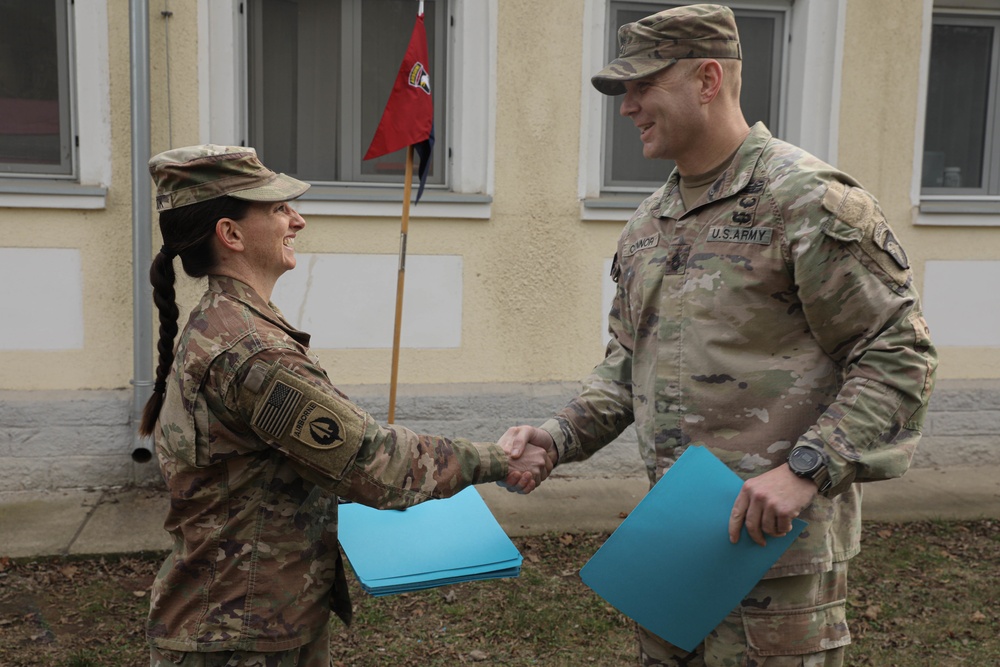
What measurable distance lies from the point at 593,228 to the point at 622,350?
141 inches

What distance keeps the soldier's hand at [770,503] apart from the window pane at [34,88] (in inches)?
201

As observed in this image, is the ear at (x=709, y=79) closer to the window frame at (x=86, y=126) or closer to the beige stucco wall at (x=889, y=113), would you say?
the window frame at (x=86, y=126)

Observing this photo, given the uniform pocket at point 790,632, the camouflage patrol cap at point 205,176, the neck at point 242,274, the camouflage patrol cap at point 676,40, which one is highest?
the camouflage patrol cap at point 676,40

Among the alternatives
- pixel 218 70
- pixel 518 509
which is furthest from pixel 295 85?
pixel 518 509

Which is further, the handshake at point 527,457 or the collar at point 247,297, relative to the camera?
the handshake at point 527,457

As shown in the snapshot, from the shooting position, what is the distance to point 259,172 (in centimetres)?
229

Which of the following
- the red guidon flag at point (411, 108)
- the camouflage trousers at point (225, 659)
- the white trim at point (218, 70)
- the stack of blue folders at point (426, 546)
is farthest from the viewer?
the white trim at point (218, 70)

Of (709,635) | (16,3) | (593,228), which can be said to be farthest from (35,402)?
(709,635)

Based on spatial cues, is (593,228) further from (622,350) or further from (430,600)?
(622,350)

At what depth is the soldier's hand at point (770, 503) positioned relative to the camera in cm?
198

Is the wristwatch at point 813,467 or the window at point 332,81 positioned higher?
the window at point 332,81

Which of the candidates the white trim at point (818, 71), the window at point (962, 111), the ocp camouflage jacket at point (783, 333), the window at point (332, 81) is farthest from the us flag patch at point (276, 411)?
the window at point (962, 111)

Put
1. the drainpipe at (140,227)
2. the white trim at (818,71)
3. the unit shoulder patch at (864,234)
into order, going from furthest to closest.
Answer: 1. the white trim at (818,71)
2. the drainpipe at (140,227)
3. the unit shoulder patch at (864,234)

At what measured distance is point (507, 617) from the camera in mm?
4336
